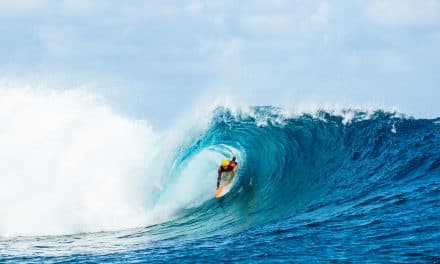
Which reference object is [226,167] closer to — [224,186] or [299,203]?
[224,186]

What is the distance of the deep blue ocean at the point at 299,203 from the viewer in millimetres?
10320

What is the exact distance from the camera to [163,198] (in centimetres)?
1820

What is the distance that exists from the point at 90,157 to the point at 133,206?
350 centimetres

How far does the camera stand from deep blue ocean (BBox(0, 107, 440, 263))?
10320 mm

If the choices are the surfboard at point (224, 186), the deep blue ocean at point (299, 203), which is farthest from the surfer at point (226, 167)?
the deep blue ocean at point (299, 203)

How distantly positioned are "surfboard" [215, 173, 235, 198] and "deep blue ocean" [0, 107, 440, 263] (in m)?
0.20

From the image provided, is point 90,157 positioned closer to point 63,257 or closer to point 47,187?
point 47,187

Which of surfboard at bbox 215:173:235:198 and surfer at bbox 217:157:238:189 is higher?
surfer at bbox 217:157:238:189

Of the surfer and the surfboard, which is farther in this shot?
the surfboard

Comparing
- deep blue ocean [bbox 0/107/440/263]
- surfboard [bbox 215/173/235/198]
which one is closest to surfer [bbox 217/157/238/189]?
surfboard [bbox 215/173/235/198]

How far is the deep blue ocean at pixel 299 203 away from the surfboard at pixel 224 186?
0.20 m

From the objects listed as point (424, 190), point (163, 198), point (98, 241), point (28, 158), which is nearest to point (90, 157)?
point (28, 158)

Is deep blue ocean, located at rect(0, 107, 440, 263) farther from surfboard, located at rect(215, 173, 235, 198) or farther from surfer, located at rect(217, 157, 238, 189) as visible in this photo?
surfer, located at rect(217, 157, 238, 189)

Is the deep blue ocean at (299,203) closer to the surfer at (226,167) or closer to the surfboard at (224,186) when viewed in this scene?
the surfboard at (224,186)
